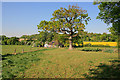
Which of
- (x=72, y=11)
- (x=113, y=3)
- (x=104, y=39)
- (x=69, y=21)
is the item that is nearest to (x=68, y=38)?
(x=69, y=21)

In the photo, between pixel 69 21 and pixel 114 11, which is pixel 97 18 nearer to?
pixel 114 11

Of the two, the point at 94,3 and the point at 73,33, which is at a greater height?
the point at 94,3

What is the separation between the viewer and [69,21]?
102ft

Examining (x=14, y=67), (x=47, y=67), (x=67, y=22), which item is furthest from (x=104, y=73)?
(x=67, y=22)

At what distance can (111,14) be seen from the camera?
51.2ft

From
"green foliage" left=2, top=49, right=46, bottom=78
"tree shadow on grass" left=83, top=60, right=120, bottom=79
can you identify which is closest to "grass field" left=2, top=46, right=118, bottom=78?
"green foliage" left=2, top=49, right=46, bottom=78

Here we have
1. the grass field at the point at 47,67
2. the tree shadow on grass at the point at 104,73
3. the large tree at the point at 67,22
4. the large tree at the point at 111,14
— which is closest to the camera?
the tree shadow on grass at the point at 104,73

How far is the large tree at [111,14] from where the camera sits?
14.9 metres

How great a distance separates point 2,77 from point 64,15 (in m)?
24.9

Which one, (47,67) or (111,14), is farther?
(111,14)

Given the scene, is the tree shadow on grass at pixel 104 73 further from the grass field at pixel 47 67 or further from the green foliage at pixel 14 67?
the green foliage at pixel 14 67

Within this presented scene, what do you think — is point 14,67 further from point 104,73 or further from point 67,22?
point 67,22

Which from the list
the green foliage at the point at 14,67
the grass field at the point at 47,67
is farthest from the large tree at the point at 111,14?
the green foliage at the point at 14,67

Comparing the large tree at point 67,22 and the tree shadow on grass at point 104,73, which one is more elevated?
the large tree at point 67,22
